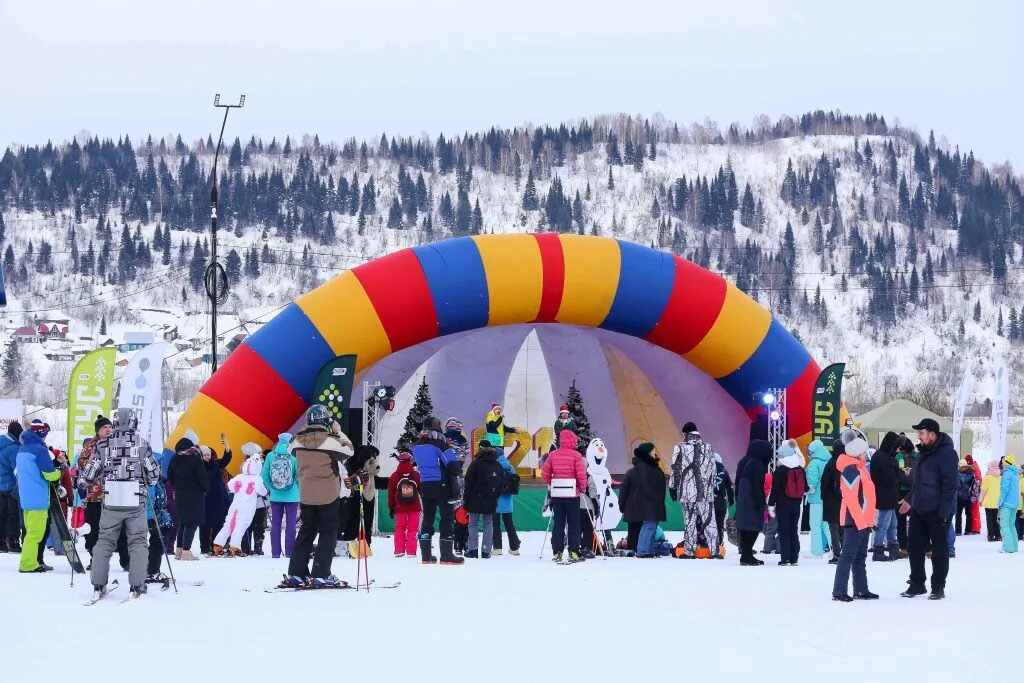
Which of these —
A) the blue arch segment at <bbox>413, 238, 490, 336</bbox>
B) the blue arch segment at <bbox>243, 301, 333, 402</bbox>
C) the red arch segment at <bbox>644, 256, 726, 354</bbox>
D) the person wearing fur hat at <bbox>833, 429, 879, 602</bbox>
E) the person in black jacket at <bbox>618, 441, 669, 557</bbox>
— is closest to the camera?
the person wearing fur hat at <bbox>833, 429, 879, 602</bbox>

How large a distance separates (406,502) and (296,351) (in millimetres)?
3497

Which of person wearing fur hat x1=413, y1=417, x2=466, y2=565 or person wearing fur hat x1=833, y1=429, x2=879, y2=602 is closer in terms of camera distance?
person wearing fur hat x1=833, y1=429, x2=879, y2=602

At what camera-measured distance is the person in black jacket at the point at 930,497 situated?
923 centimetres

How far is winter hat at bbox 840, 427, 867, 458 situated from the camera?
30.2ft

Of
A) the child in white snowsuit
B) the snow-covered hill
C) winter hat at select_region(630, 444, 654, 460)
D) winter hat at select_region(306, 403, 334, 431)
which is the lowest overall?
the child in white snowsuit

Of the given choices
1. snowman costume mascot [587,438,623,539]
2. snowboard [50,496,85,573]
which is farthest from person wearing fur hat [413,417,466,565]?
snowboard [50,496,85,573]

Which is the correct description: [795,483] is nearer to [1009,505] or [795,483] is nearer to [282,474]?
[1009,505]

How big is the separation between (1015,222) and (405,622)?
141 meters

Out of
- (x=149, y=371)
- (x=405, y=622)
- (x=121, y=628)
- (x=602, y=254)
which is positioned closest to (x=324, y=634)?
(x=405, y=622)

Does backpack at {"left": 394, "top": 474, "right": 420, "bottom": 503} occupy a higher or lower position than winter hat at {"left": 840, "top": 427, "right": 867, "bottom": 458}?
lower

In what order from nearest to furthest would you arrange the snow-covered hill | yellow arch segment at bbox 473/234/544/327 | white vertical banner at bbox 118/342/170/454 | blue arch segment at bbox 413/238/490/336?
1. white vertical banner at bbox 118/342/170/454
2. blue arch segment at bbox 413/238/490/336
3. yellow arch segment at bbox 473/234/544/327
4. the snow-covered hill

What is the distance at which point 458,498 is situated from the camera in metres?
12.3

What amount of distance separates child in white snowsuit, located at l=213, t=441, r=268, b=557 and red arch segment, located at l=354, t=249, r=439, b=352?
2988 millimetres

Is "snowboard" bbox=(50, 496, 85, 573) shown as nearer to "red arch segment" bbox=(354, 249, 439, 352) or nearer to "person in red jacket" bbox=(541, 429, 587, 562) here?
"person in red jacket" bbox=(541, 429, 587, 562)
